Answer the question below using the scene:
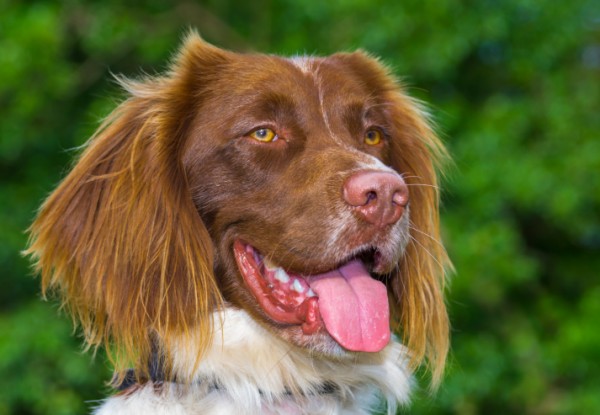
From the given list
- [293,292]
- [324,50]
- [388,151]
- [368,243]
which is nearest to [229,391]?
[293,292]

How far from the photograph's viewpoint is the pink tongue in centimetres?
330

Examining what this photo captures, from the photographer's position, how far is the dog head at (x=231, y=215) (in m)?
3.34

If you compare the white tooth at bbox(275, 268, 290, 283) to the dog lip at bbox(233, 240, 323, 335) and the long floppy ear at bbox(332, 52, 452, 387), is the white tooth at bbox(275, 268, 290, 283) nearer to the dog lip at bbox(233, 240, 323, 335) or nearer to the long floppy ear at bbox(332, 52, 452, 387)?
the dog lip at bbox(233, 240, 323, 335)

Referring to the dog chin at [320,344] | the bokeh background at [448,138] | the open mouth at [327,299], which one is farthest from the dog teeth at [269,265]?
the bokeh background at [448,138]

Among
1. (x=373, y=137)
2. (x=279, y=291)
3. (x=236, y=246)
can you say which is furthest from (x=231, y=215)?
(x=373, y=137)

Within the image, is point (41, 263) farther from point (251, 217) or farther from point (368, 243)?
point (368, 243)

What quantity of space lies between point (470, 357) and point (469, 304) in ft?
3.01

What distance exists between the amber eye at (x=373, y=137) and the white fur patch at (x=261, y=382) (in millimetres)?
813

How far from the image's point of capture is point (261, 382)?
338 cm

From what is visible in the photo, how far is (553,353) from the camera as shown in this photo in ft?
29.6

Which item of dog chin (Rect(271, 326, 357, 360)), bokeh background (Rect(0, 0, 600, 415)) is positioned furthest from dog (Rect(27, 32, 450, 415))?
bokeh background (Rect(0, 0, 600, 415))

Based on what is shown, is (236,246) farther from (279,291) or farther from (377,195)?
(377,195)

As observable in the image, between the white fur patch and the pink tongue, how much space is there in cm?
9

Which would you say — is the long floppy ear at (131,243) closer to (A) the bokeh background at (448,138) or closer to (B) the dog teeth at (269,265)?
(B) the dog teeth at (269,265)
